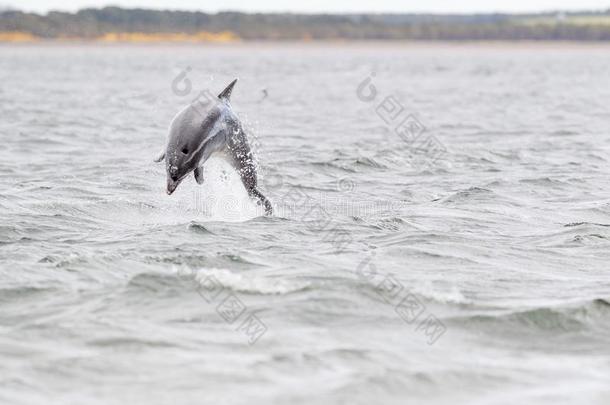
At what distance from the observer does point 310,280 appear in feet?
34.0

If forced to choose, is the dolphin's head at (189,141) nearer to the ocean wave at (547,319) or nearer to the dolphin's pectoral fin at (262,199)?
the dolphin's pectoral fin at (262,199)

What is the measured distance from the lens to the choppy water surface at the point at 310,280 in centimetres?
773

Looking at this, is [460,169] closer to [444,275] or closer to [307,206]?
[307,206]

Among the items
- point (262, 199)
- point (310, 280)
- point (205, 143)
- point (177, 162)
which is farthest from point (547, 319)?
point (262, 199)

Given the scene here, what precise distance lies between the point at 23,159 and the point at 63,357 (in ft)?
45.2

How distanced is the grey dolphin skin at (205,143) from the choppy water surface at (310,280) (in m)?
0.59

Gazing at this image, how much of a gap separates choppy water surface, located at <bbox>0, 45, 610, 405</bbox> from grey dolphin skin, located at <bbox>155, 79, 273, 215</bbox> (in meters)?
0.59

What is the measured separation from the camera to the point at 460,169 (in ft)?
66.5

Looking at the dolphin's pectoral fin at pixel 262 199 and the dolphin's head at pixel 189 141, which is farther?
the dolphin's pectoral fin at pixel 262 199

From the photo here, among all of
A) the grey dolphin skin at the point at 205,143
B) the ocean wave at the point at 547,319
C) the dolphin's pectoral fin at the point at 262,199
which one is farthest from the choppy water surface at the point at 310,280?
the grey dolphin skin at the point at 205,143

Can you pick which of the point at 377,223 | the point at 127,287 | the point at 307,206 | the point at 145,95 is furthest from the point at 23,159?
the point at 145,95

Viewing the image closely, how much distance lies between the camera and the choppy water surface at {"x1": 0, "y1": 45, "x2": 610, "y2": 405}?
305 inches

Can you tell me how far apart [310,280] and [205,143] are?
9.61ft

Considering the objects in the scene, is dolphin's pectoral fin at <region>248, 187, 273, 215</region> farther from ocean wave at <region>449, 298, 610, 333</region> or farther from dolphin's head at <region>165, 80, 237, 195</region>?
ocean wave at <region>449, 298, 610, 333</region>
